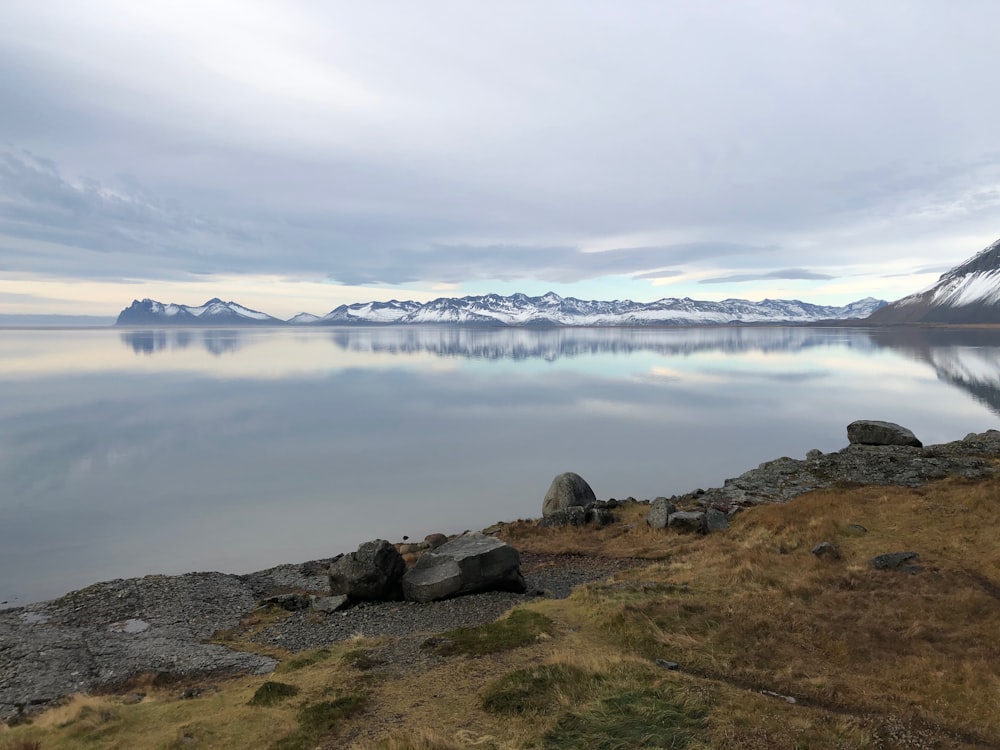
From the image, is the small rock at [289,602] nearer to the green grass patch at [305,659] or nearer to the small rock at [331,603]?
the small rock at [331,603]

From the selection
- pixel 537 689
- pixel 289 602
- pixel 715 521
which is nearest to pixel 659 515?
pixel 715 521

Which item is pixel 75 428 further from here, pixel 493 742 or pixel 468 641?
pixel 493 742

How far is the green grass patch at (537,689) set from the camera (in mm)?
11773

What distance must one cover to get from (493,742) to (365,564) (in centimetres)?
1295

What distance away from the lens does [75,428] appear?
65.6m

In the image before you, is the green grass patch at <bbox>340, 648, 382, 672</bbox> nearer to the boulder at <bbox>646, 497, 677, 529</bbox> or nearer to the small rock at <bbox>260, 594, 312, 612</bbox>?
the small rock at <bbox>260, 594, 312, 612</bbox>

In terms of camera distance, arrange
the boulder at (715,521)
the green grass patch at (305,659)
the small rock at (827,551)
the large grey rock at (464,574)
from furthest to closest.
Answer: the boulder at (715,521), the large grey rock at (464,574), the small rock at (827,551), the green grass patch at (305,659)

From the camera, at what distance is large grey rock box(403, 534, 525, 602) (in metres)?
21.8

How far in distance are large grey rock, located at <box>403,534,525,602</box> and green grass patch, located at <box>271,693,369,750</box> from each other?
8.83 meters

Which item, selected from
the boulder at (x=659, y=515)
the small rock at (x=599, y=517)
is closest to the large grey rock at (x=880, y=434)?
the boulder at (x=659, y=515)

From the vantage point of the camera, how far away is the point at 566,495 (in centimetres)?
3644

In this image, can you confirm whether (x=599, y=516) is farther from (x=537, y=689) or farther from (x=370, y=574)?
(x=537, y=689)

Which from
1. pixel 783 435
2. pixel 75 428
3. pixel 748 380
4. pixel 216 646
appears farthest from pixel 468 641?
pixel 748 380

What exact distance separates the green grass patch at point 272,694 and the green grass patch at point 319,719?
1045 mm
